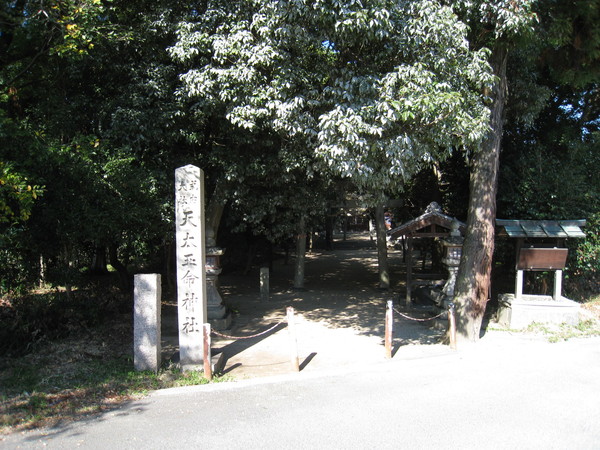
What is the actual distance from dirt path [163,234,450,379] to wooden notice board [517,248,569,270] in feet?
8.01

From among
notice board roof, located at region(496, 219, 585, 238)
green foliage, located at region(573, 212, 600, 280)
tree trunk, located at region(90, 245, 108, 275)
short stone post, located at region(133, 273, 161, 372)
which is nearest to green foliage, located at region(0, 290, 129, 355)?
short stone post, located at region(133, 273, 161, 372)

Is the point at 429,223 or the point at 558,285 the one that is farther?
the point at 429,223

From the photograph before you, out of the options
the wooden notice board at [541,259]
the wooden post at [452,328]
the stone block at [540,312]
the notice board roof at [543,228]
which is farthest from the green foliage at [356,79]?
the stone block at [540,312]

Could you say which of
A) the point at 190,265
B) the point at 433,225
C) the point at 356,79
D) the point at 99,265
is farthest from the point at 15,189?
the point at 99,265

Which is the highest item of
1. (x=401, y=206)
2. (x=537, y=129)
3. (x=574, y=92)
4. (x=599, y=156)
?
(x=574, y=92)

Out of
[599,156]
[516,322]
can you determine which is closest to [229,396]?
[516,322]

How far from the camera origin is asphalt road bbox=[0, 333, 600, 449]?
4676mm

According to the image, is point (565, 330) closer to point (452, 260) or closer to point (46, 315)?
point (452, 260)

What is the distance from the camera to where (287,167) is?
9.18 metres

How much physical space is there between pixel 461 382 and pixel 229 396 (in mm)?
3301

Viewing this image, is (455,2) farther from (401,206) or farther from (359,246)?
(359,246)

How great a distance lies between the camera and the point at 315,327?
10352 mm

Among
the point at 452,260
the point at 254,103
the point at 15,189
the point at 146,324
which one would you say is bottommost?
the point at 146,324

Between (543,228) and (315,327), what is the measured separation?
5.50 meters
